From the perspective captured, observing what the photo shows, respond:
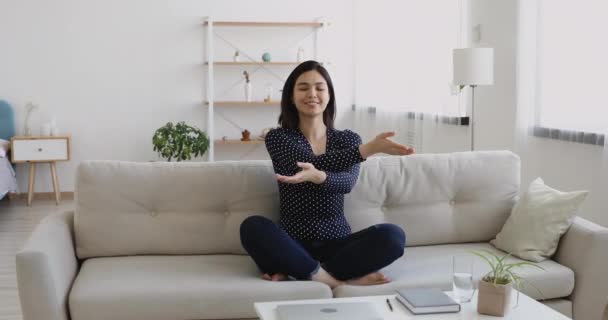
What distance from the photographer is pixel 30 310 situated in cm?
226

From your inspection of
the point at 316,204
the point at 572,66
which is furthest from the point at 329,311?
the point at 572,66

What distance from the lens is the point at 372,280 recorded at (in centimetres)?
250

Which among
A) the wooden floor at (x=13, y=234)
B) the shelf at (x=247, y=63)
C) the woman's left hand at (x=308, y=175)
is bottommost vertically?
the wooden floor at (x=13, y=234)

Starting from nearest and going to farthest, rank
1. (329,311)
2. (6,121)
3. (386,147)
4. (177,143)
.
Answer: (329,311) → (386,147) → (177,143) → (6,121)

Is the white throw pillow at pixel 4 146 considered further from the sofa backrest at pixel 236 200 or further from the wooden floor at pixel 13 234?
the sofa backrest at pixel 236 200

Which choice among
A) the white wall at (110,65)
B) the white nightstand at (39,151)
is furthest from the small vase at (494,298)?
the white wall at (110,65)

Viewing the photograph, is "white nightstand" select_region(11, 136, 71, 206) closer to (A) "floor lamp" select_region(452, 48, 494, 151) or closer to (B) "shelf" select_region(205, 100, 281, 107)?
(B) "shelf" select_region(205, 100, 281, 107)

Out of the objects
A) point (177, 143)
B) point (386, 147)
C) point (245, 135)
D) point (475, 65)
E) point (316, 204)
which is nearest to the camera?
point (386, 147)

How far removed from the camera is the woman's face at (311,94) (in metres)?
2.82

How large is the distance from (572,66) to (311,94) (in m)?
1.80

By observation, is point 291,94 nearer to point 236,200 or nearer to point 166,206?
point 236,200

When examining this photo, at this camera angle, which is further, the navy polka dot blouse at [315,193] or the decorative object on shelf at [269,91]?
the decorative object on shelf at [269,91]

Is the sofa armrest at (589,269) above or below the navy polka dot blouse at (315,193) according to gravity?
below

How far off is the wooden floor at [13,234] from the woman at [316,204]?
123cm
